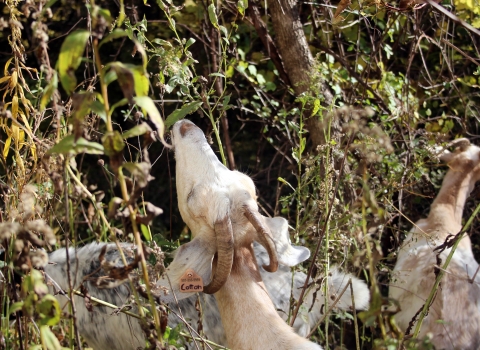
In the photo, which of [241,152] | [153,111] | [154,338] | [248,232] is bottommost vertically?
[241,152]

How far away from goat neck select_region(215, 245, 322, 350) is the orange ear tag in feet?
0.73

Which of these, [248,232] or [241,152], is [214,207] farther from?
[241,152]

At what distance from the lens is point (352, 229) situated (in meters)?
3.41

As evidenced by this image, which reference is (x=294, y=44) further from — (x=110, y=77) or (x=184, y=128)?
(x=110, y=77)

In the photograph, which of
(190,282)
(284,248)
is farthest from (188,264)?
(284,248)

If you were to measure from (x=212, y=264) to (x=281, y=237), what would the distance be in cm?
37

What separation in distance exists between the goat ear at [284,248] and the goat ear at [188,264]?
1.04 feet

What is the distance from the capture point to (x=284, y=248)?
3.13 metres

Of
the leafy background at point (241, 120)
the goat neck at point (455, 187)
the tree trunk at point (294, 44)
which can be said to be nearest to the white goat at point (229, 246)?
the leafy background at point (241, 120)

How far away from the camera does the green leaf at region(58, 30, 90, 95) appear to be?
1.63 m

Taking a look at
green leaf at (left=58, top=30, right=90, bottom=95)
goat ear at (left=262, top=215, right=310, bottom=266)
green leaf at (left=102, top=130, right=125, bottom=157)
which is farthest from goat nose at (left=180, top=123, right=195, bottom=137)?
green leaf at (left=58, top=30, right=90, bottom=95)

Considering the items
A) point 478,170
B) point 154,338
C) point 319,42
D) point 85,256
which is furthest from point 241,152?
point 154,338

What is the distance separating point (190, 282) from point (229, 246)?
225 mm

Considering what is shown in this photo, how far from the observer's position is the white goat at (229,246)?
2.84 metres
